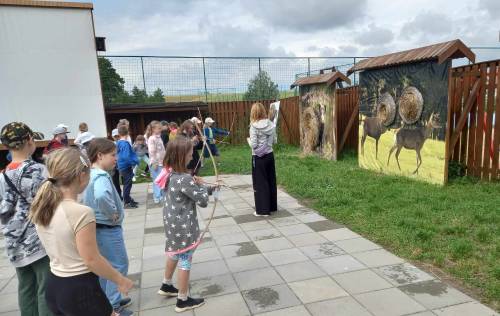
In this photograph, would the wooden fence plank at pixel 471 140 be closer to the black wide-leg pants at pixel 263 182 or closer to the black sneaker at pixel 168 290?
the black wide-leg pants at pixel 263 182

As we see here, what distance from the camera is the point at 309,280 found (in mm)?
3807

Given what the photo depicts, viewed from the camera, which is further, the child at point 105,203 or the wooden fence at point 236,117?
the wooden fence at point 236,117

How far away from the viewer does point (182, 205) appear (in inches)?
129

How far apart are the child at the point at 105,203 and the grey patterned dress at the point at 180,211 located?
421mm

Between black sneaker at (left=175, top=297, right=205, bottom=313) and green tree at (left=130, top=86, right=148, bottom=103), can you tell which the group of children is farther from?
green tree at (left=130, top=86, right=148, bottom=103)

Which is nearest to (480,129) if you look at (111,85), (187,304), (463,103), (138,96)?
(463,103)

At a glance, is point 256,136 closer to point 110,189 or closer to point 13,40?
point 110,189

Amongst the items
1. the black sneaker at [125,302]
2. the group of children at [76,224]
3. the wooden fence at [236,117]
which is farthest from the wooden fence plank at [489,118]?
the wooden fence at [236,117]

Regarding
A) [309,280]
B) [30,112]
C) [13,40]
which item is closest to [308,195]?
[309,280]

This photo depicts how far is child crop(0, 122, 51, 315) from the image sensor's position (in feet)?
8.61

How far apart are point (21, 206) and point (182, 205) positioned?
121 centimetres

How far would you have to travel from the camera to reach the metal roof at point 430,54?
6.60m

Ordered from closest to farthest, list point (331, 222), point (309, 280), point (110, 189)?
point (110, 189) < point (309, 280) < point (331, 222)

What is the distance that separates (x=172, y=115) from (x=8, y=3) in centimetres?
763
